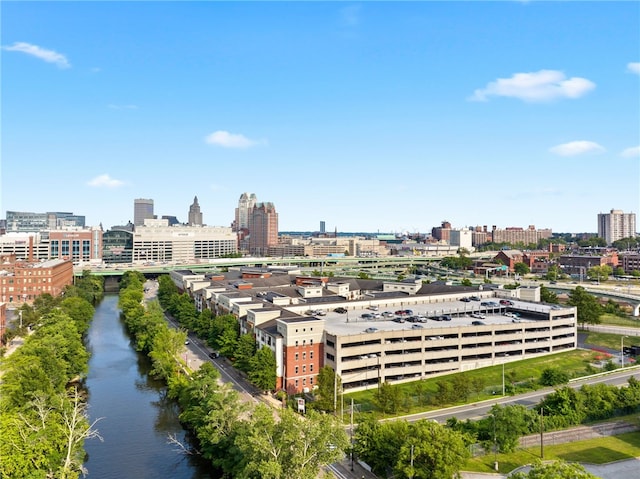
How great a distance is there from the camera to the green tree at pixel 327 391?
174 feet

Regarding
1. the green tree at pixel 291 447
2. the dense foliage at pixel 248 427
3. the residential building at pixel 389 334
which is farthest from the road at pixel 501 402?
the green tree at pixel 291 447

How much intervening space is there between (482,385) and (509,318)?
22.6 m

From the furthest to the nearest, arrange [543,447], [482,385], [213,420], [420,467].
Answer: [482,385], [543,447], [213,420], [420,467]

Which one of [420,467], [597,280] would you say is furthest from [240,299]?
[597,280]

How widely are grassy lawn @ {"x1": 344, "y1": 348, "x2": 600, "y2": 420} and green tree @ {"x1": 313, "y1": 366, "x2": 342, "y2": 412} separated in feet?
10.5

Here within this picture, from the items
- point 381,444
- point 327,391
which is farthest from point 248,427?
point 327,391

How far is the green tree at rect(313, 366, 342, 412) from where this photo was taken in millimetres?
53062

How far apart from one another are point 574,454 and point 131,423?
141ft

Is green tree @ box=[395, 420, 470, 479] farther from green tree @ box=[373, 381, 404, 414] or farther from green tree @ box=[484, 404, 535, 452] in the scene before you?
green tree @ box=[373, 381, 404, 414]

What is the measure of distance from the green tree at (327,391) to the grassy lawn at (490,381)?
320 centimetres

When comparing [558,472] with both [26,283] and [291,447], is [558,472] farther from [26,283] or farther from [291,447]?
[26,283]

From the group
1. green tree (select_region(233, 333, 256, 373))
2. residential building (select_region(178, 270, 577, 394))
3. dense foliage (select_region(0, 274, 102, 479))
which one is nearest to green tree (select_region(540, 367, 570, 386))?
residential building (select_region(178, 270, 577, 394))

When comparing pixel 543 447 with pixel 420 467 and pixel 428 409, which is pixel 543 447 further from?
pixel 420 467

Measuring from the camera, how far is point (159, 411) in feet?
190
